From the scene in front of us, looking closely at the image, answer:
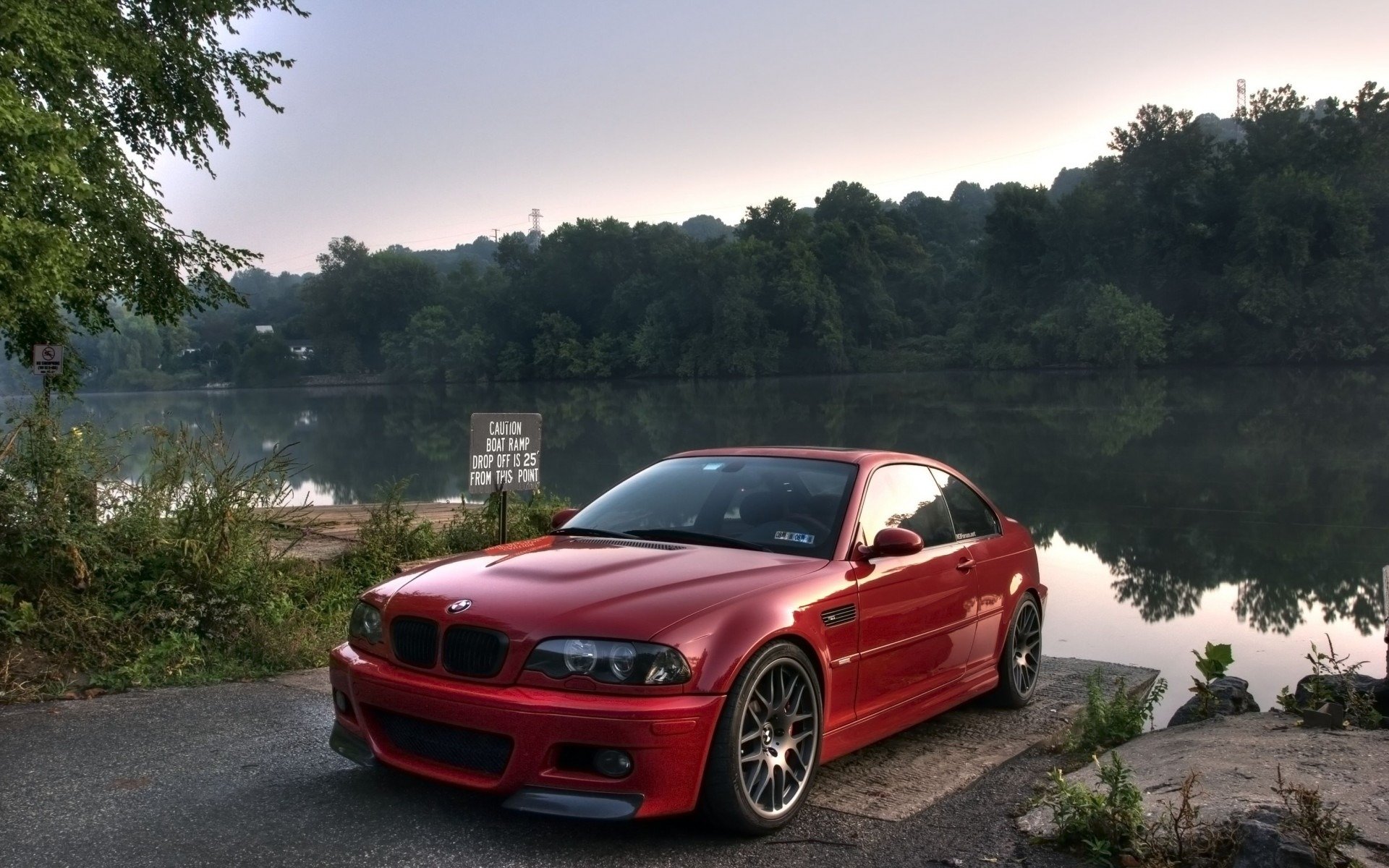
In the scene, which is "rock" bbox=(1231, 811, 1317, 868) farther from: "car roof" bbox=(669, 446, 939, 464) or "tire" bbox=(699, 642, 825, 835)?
"car roof" bbox=(669, 446, 939, 464)

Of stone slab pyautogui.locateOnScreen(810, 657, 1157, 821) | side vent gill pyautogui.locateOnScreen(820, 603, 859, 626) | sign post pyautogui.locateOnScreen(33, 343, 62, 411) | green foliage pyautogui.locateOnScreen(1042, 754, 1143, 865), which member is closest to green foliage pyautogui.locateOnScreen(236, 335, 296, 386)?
sign post pyautogui.locateOnScreen(33, 343, 62, 411)

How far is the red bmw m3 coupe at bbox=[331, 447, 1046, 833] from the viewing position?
158 inches

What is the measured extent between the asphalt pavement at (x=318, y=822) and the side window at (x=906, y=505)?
1.23 metres

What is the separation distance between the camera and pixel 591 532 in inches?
221

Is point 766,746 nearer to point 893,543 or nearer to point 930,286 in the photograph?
point 893,543

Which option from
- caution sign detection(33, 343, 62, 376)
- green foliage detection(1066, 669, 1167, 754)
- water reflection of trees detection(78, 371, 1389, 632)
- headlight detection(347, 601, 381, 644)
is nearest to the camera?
headlight detection(347, 601, 381, 644)

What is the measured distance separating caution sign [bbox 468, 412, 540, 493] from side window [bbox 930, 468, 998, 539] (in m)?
3.65

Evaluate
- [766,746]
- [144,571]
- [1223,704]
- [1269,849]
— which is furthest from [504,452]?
[1269,849]

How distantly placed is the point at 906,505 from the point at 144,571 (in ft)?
16.0

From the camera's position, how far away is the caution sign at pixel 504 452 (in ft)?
29.9

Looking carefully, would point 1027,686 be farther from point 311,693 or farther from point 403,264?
point 403,264

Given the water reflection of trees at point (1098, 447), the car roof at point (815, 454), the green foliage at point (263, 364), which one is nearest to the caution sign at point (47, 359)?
the water reflection of trees at point (1098, 447)

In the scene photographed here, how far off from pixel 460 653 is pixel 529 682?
1.15 ft

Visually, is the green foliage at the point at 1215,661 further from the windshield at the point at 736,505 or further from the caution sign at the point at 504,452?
the caution sign at the point at 504,452
